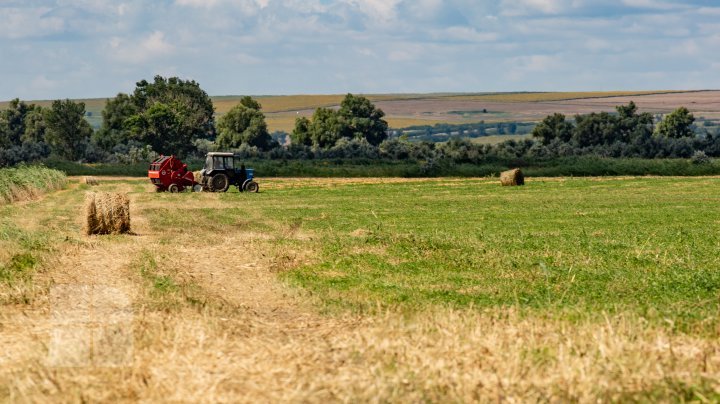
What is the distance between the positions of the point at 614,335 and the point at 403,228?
718 inches

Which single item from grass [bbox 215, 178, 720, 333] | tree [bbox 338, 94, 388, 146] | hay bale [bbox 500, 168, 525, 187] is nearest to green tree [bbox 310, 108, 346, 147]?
tree [bbox 338, 94, 388, 146]

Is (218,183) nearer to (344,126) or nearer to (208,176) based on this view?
(208,176)

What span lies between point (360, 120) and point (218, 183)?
3094 inches

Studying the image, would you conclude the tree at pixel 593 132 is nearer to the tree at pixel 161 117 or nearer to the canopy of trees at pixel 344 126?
the canopy of trees at pixel 344 126

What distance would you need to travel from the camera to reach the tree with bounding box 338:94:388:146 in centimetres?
12962

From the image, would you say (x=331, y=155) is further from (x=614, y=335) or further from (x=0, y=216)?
(x=614, y=335)

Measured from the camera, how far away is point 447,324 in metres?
11.7

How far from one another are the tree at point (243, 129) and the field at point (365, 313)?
9741cm

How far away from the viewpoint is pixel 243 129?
129000 millimetres

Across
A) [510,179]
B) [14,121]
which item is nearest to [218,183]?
[510,179]

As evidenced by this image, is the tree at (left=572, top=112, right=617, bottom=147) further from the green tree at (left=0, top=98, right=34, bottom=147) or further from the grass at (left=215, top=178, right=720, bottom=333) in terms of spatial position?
the grass at (left=215, top=178, right=720, bottom=333)

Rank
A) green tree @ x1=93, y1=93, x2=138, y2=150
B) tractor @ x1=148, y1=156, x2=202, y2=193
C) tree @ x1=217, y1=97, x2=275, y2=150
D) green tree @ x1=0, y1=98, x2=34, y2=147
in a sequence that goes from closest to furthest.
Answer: tractor @ x1=148, y1=156, x2=202, y2=193 → tree @ x1=217, y1=97, x2=275, y2=150 → green tree @ x1=93, y1=93, x2=138, y2=150 → green tree @ x1=0, y1=98, x2=34, y2=147

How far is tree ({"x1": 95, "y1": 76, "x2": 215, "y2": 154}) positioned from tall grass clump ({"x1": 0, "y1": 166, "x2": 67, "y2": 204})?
53734 millimetres

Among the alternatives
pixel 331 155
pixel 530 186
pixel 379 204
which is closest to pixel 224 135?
pixel 331 155
